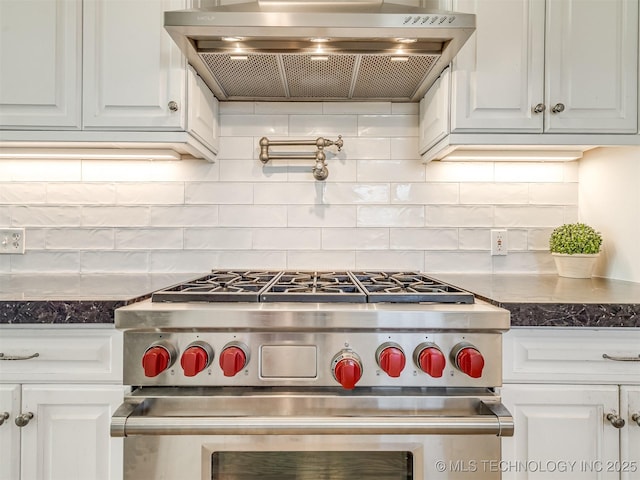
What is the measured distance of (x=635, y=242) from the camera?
140 cm

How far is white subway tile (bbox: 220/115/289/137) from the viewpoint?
1647 millimetres

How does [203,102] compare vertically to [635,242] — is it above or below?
above

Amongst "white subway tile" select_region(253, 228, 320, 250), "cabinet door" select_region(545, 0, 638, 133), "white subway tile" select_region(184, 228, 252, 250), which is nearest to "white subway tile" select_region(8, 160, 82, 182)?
"white subway tile" select_region(184, 228, 252, 250)

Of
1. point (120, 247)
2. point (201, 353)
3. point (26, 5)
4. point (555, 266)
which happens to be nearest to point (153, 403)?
point (201, 353)

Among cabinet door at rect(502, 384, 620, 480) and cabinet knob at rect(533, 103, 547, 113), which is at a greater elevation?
cabinet knob at rect(533, 103, 547, 113)

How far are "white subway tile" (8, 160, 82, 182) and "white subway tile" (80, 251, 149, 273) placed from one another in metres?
0.33

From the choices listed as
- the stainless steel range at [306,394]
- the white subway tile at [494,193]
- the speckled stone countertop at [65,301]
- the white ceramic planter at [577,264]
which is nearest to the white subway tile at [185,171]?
the speckled stone countertop at [65,301]

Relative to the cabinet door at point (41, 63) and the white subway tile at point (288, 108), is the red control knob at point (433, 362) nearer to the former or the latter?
the white subway tile at point (288, 108)

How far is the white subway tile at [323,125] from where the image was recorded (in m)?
1.65

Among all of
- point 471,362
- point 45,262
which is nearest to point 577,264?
point 471,362

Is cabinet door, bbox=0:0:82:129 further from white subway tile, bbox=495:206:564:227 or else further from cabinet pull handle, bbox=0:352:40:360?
white subway tile, bbox=495:206:564:227

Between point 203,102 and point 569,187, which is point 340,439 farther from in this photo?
point 569,187

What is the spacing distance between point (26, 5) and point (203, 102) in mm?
625

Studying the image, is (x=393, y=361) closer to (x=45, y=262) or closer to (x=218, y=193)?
(x=218, y=193)
